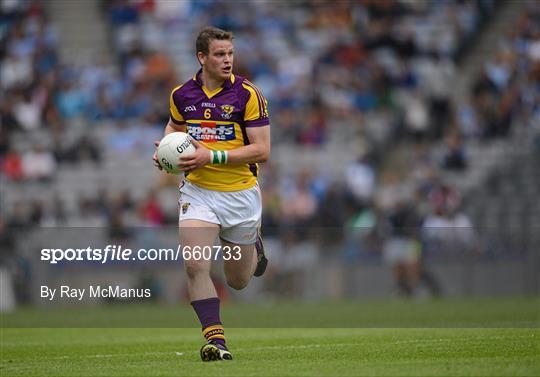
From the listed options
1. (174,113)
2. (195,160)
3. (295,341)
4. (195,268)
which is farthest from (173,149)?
(295,341)

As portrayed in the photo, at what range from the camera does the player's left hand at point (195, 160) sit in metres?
9.62

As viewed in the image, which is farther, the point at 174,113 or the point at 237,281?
the point at 237,281

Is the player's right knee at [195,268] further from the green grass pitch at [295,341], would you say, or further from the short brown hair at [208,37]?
the short brown hair at [208,37]

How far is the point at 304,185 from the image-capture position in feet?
81.8

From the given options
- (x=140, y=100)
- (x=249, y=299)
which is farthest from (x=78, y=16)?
(x=249, y=299)

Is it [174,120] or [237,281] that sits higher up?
[174,120]

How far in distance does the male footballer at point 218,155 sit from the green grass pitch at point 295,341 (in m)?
0.97

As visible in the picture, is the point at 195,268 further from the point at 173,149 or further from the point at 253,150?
the point at 253,150

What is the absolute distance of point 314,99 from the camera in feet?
88.7

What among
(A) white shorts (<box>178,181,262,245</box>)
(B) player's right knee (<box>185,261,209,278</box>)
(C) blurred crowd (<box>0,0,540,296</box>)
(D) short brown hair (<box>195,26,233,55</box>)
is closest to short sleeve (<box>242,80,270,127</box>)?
(D) short brown hair (<box>195,26,233,55</box>)

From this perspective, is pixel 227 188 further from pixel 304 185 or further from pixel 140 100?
pixel 140 100

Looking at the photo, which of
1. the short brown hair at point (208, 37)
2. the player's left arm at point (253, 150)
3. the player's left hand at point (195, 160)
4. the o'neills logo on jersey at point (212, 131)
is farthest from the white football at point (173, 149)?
the short brown hair at point (208, 37)

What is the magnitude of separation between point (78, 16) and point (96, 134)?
582 cm

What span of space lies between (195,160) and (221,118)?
543mm
